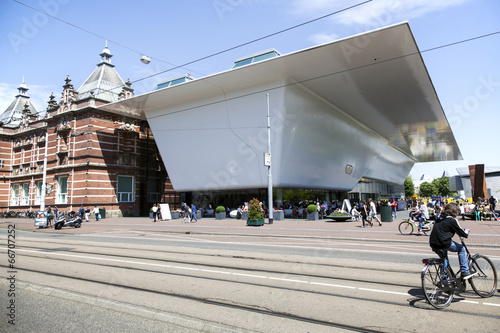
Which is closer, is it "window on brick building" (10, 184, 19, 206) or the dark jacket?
the dark jacket

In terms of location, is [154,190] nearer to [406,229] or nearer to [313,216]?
[313,216]

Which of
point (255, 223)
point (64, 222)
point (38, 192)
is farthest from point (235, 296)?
point (38, 192)

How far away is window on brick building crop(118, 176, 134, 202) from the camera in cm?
3769

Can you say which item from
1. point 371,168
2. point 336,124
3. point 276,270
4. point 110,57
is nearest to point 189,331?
point 276,270

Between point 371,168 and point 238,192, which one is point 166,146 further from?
point 371,168

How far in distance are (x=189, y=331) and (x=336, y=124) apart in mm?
34033

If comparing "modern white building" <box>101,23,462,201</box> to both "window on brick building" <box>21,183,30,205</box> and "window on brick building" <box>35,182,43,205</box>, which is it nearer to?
"window on brick building" <box>35,182,43,205</box>

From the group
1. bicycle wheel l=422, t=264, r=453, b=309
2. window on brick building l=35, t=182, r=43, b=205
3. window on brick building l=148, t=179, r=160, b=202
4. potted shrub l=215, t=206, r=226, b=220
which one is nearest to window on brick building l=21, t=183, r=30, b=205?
window on brick building l=35, t=182, r=43, b=205

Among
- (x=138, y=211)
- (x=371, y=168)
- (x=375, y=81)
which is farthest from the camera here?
(x=371, y=168)

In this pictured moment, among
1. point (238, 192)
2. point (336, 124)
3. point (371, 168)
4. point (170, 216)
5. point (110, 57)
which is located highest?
point (110, 57)

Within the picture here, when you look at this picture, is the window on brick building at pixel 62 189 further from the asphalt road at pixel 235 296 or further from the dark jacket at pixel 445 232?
the dark jacket at pixel 445 232

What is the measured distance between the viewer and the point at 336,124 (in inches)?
1401

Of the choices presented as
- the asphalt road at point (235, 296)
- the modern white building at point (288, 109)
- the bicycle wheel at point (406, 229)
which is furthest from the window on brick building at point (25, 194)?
the bicycle wheel at point (406, 229)

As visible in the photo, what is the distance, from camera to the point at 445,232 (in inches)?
209
